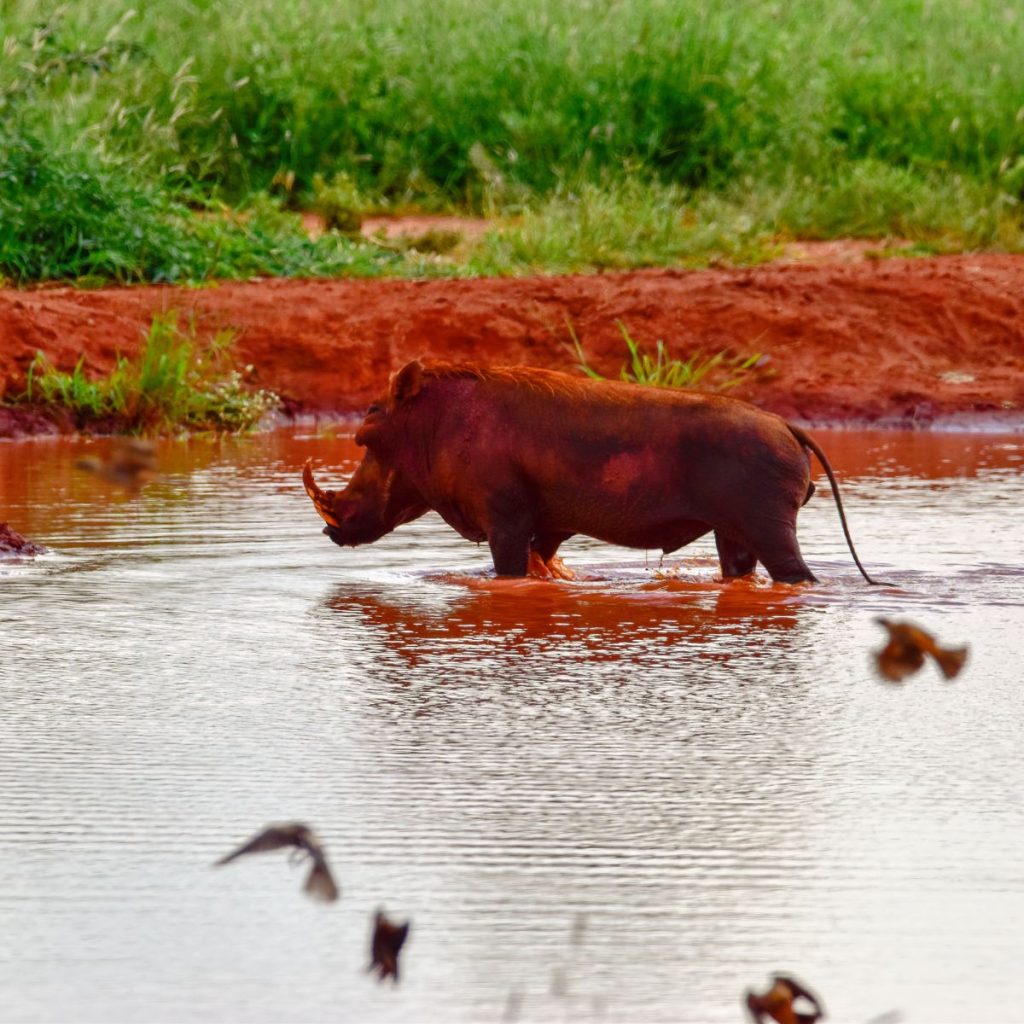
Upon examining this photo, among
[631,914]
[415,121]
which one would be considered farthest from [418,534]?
[415,121]

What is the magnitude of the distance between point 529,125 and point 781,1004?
15.3 metres

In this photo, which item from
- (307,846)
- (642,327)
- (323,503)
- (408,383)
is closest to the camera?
(307,846)

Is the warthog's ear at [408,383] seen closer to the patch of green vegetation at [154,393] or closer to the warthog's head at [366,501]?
the warthog's head at [366,501]

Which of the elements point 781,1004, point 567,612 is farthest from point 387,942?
point 567,612

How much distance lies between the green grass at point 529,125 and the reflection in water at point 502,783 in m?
8.41

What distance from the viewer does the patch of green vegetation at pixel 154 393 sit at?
12.0 m

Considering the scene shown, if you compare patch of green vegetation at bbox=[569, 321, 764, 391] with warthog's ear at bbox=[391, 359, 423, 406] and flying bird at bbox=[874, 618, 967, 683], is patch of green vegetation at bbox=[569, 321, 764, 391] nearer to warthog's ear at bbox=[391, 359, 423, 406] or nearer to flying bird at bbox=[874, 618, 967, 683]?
warthog's ear at bbox=[391, 359, 423, 406]

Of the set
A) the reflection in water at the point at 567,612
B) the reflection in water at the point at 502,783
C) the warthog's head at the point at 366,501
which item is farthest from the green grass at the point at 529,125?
the reflection in water at the point at 502,783

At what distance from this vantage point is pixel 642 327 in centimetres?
1405

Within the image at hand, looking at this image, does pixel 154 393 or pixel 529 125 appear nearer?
pixel 154 393

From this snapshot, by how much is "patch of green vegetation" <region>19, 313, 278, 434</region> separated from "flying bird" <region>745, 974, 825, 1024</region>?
906 cm

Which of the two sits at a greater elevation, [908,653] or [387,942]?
[908,653]

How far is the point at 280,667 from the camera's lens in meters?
5.96

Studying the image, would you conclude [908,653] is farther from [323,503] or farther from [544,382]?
[323,503]
